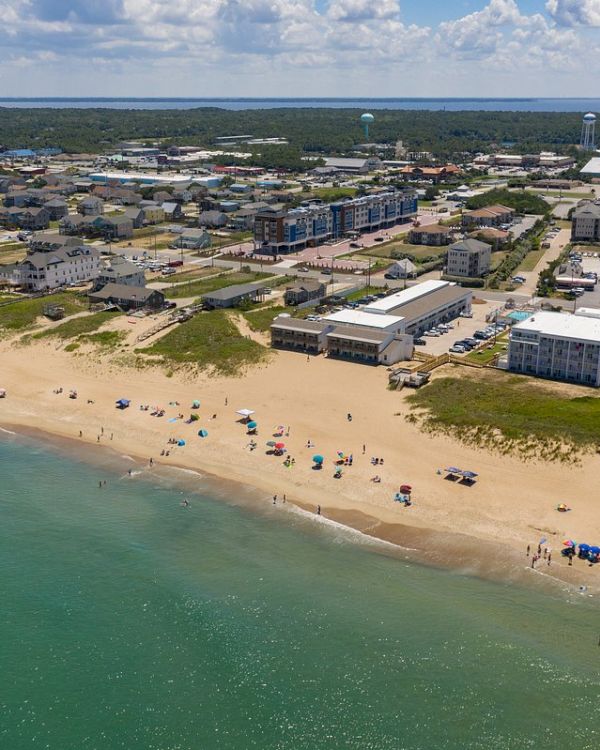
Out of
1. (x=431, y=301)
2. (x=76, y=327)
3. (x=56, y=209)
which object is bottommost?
(x=76, y=327)

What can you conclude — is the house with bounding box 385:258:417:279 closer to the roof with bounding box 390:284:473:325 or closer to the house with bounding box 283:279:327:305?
the roof with bounding box 390:284:473:325

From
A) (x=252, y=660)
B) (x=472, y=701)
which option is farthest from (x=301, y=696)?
(x=472, y=701)

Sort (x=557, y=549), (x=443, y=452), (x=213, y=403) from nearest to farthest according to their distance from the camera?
(x=557, y=549) < (x=443, y=452) < (x=213, y=403)

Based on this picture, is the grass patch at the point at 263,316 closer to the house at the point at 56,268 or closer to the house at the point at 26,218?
the house at the point at 56,268

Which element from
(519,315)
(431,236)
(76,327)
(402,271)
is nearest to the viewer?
(76,327)

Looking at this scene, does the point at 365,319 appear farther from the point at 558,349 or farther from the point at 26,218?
the point at 26,218

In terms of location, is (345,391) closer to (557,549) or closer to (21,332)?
(557,549)

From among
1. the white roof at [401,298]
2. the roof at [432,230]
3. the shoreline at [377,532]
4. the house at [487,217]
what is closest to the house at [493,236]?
the roof at [432,230]

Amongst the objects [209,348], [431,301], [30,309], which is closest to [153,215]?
[30,309]
